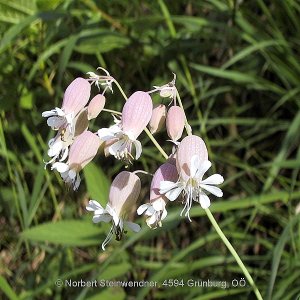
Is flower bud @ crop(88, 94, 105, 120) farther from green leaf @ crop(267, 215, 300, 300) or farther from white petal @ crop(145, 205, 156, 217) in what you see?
green leaf @ crop(267, 215, 300, 300)

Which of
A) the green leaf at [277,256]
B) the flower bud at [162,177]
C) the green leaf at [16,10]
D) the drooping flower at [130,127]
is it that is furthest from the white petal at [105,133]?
the green leaf at [16,10]

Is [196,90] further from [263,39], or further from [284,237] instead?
[284,237]

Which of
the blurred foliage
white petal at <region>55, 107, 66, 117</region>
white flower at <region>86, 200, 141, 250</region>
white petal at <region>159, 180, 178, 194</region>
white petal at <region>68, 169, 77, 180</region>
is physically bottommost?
the blurred foliage

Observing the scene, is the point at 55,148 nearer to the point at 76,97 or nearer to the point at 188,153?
the point at 76,97

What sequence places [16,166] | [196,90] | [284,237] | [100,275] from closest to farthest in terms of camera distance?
[284,237] → [100,275] → [16,166] → [196,90]

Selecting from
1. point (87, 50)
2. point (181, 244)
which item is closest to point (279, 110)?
point (181, 244)

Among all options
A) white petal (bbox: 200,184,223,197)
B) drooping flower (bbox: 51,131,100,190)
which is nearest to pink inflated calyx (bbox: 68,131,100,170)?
drooping flower (bbox: 51,131,100,190)

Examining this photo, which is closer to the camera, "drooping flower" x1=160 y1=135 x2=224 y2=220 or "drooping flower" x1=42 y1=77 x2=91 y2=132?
"drooping flower" x1=160 y1=135 x2=224 y2=220
